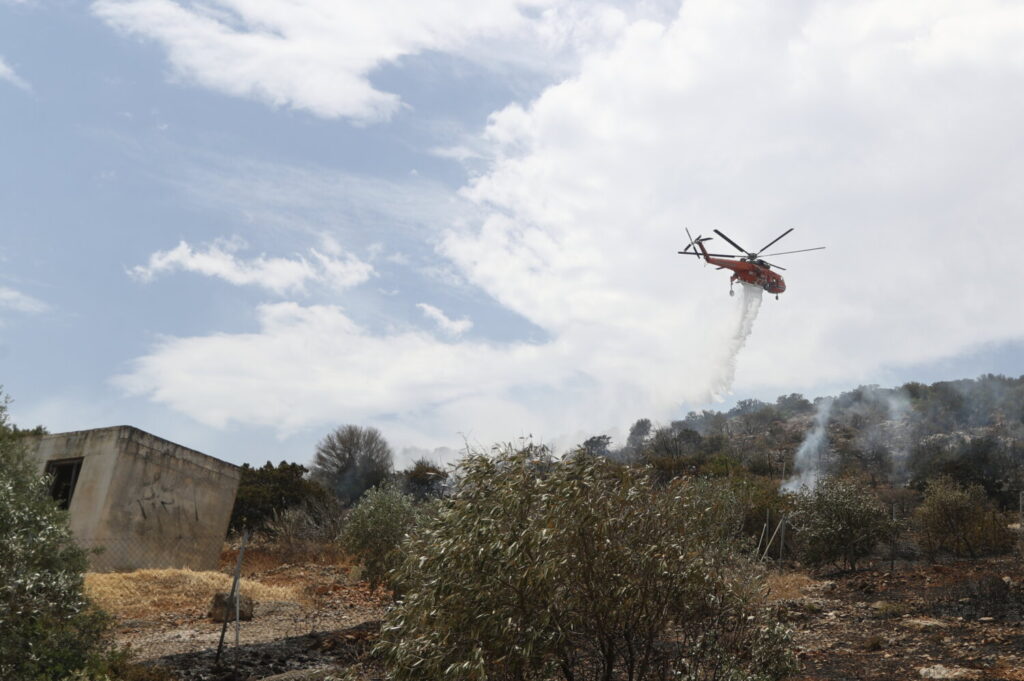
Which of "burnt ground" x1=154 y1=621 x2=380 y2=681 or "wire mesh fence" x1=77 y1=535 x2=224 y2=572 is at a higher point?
"wire mesh fence" x1=77 y1=535 x2=224 y2=572

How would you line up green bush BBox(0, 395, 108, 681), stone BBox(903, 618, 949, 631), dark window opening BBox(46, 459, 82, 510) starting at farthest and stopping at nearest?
dark window opening BBox(46, 459, 82, 510) → stone BBox(903, 618, 949, 631) → green bush BBox(0, 395, 108, 681)

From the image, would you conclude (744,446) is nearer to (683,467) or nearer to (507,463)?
(683,467)

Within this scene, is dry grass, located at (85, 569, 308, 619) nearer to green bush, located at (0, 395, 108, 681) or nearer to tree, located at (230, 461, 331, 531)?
green bush, located at (0, 395, 108, 681)

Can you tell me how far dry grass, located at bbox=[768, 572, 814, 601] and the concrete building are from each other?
19007mm

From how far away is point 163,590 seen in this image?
22.6 m

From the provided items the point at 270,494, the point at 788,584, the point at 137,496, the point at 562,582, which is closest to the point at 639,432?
the point at 270,494

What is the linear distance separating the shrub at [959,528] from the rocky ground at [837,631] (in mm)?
3909

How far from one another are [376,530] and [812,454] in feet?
167

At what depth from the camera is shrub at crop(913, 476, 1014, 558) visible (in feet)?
93.4

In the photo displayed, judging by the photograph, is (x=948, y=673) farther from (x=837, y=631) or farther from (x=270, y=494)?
(x=270, y=494)

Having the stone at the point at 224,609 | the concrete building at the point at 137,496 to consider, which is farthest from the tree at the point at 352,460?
the stone at the point at 224,609

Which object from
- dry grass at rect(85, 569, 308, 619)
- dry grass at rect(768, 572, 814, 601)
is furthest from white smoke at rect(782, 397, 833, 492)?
dry grass at rect(85, 569, 308, 619)

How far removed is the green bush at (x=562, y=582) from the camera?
871cm

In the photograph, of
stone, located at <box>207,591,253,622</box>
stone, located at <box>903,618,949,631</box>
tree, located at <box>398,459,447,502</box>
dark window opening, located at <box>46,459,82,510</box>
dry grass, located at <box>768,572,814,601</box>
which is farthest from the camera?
tree, located at <box>398,459,447,502</box>
